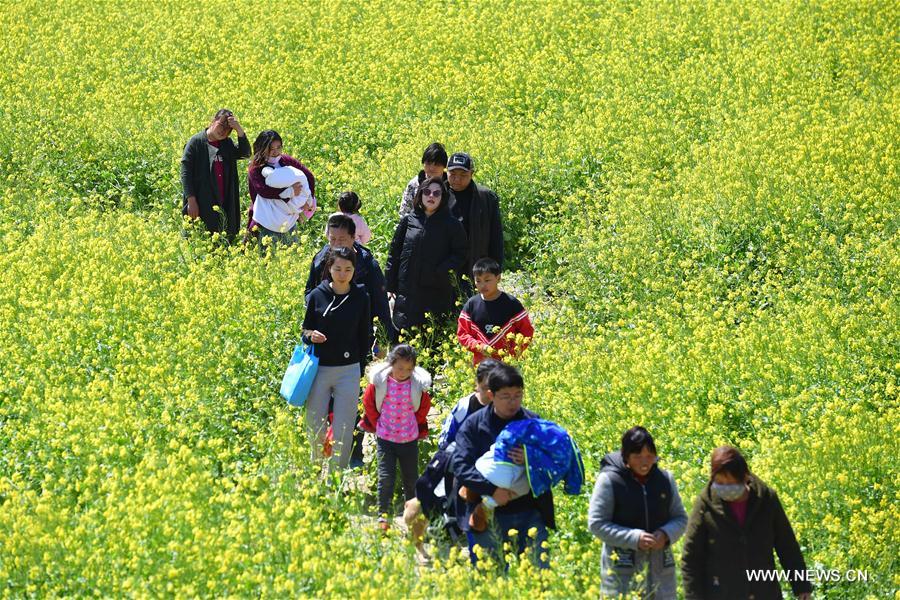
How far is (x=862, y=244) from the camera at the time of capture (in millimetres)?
11938

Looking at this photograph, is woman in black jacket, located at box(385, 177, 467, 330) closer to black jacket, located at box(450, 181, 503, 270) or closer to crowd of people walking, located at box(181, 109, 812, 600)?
crowd of people walking, located at box(181, 109, 812, 600)

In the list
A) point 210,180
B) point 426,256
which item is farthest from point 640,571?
point 210,180

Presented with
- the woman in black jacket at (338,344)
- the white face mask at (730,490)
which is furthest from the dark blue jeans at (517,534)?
the woman in black jacket at (338,344)

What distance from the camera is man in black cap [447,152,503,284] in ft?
32.9

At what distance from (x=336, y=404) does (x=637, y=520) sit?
2996 millimetres

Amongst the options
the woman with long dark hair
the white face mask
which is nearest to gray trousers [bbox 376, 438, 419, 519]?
the white face mask

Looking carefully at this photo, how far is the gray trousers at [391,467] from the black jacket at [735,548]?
8.11 feet

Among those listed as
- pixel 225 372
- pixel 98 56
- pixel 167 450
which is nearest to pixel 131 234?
pixel 225 372

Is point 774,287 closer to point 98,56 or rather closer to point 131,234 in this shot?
point 131,234

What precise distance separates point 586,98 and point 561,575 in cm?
1143

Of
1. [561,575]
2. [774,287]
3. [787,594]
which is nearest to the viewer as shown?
[561,575]

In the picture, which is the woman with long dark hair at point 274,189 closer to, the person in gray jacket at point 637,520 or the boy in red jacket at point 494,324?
the boy in red jacket at point 494,324

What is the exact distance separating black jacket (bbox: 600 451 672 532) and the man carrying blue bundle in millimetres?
418

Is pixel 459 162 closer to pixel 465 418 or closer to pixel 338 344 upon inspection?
pixel 338 344
